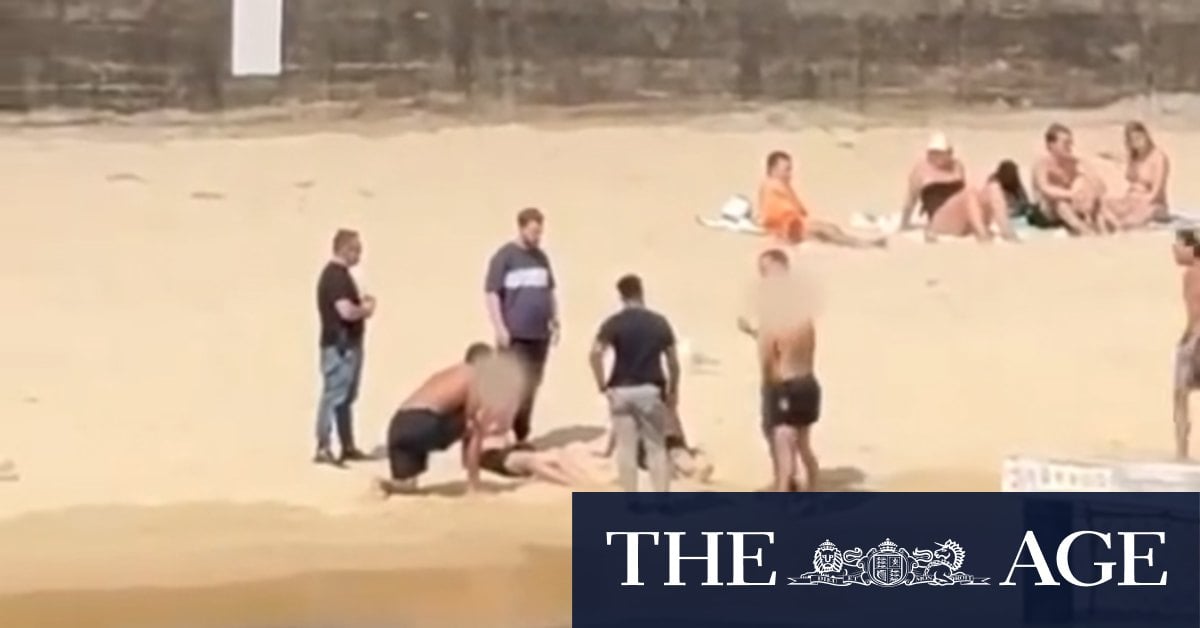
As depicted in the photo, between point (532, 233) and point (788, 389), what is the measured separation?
743 mm

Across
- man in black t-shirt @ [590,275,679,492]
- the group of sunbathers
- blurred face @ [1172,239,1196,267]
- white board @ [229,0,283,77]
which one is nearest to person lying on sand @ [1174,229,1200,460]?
blurred face @ [1172,239,1196,267]

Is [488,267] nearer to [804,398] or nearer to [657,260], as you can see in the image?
[657,260]

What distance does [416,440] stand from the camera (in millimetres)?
5520

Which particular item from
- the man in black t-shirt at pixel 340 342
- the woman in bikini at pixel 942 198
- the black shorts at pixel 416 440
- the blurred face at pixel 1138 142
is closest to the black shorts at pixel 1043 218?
the woman in bikini at pixel 942 198

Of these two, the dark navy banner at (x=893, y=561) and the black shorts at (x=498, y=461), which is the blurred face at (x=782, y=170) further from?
the black shorts at (x=498, y=461)

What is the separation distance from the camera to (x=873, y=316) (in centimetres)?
562

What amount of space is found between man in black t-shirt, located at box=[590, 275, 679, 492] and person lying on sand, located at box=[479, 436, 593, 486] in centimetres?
11

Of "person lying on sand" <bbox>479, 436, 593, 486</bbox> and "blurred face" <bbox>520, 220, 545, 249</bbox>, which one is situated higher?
"blurred face" <bbox>520, 220, 545, 249</bbox>

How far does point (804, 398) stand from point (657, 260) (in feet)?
Result: 1.65

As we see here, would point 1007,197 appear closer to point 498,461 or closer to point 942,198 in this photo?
point 942,198

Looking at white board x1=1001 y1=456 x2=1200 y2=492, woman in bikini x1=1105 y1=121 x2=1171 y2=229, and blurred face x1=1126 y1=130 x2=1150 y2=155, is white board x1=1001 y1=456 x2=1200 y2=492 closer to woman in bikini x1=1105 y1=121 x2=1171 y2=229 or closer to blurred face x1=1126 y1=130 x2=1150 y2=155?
woman in bikini x1=1105 y1=121 x2=1171 y2=229

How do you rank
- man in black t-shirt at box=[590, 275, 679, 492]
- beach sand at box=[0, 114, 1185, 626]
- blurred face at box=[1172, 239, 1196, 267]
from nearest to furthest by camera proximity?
beach sand at box=[0, 114, 1185, 626]
man in black t-shirt at box=[590, 275, 679, 492]
blurred face at box=[1172, 239, 1196, 267]

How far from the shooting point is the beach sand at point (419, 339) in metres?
5.43

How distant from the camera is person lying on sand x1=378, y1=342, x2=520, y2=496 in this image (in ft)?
18.1
